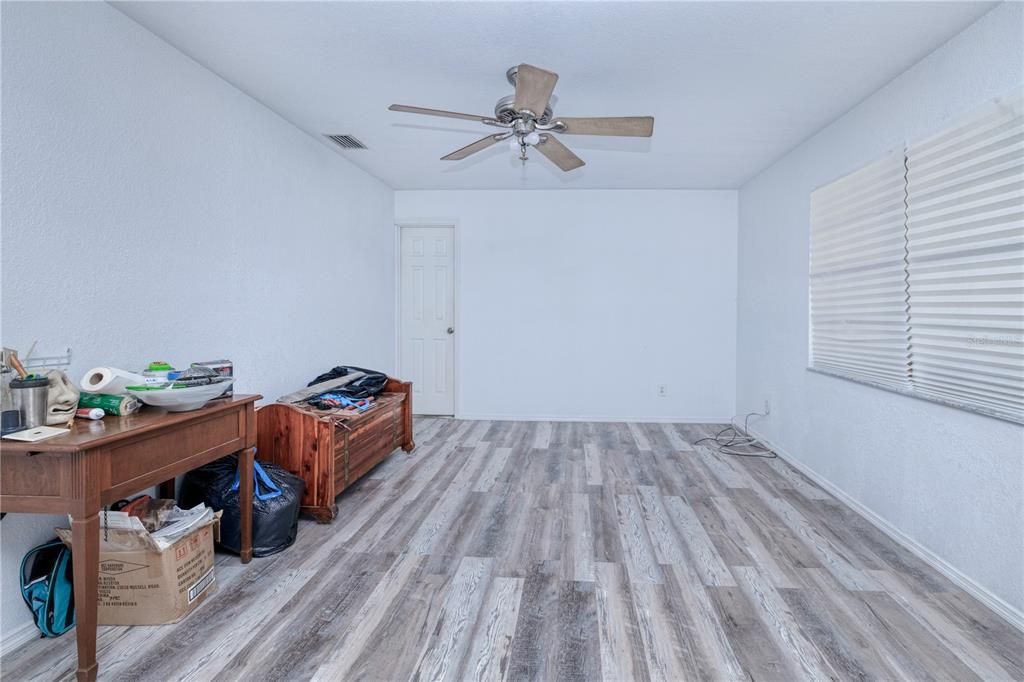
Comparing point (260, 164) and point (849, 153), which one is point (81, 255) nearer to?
point (260, 164)

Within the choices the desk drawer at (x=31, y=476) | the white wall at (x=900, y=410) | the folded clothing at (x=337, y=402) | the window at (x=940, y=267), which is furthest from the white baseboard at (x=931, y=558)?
the desk drawer at (x=31, y=476)

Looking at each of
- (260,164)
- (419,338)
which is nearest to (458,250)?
(419,338)

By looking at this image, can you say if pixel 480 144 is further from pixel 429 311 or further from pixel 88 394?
pixel 429 311

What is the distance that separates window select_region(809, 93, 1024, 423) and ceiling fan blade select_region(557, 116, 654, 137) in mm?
1411

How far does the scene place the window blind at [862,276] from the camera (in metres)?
2.50

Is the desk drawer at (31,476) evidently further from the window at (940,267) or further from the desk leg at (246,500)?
the window at (940,267)

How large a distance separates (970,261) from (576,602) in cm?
229

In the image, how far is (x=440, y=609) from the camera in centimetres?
184

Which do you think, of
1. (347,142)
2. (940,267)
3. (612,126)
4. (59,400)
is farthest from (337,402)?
(940,267)

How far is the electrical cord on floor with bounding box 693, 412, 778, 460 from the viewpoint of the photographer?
3.87 metres

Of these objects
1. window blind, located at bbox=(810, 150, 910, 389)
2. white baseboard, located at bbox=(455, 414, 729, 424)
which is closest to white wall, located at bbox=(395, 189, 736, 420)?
white baseboard, located at bbox=(455, 414, 729, 424)

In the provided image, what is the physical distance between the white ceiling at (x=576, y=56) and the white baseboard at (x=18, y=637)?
8.19 feet

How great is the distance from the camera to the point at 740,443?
4199 mm

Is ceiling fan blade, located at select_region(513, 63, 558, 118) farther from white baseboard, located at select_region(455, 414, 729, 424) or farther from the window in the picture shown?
white baseboard, located at select_region(455, 414, 729, 424)
